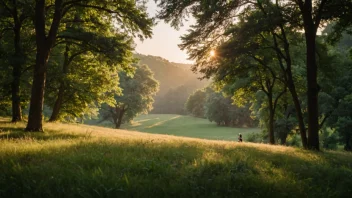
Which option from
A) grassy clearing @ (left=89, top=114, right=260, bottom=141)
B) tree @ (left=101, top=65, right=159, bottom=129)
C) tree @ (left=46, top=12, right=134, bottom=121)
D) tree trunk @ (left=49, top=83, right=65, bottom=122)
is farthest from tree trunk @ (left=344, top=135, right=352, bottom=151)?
tree @ (left=101, top=65, right=159, bottom=129)

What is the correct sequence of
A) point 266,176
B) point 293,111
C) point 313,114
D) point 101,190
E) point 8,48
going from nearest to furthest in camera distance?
point 101,190
point 266,176
point 313,114
point 8,48
point 293,111

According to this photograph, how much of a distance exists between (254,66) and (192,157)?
12.6m

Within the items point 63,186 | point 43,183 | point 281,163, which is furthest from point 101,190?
point 281,163

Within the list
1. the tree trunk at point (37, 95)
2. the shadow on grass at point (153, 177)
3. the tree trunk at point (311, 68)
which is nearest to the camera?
the shadow on grass at point (153, 177)

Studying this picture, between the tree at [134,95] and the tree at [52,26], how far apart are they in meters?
34.2

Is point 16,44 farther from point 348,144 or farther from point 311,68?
point 348,144

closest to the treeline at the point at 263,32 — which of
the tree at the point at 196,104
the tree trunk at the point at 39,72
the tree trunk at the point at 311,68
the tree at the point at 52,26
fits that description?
the tree trunk at the point at 311,68

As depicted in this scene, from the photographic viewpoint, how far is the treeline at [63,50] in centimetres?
1314

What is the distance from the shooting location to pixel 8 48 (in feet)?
62.0

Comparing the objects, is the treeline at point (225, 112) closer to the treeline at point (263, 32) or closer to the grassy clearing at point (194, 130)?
the grassy clearing at point (194, 130)

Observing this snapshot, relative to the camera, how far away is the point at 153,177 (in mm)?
6094

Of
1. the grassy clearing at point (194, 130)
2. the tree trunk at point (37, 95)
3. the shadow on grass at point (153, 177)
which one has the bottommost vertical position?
the grassy clearing at point (194, 130)

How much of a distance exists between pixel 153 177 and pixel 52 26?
10266 mm

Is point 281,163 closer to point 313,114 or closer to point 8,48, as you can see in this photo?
point 313,114
